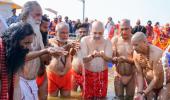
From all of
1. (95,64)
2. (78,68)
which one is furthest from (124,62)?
(78,68)

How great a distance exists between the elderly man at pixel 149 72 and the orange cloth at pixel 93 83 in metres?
1.27

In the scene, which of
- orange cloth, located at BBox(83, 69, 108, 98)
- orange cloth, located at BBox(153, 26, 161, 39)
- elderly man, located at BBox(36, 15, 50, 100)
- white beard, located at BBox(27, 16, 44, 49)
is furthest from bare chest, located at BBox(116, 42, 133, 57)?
orange cloth, located at BBox(153, 26, 161, 39)

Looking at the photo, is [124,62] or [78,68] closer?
[124,62]

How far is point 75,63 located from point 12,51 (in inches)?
210

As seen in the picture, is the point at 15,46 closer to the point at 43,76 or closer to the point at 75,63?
the point at 43,76

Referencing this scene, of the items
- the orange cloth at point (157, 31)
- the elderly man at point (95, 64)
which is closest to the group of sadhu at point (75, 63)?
the elderly man at point (95, 64)

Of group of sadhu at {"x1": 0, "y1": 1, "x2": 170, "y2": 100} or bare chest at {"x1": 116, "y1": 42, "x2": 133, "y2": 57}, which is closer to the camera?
group of sadhu at {"x1": 0, "y1": 1, "x2": 170, "y2": 100}

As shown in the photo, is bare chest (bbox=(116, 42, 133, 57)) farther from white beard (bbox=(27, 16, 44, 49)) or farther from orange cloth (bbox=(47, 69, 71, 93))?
white beard (bbox=(27, 16, 44, 49))

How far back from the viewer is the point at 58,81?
27.6 ft

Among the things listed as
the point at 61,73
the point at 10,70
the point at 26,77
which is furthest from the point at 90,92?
the point at 10,70

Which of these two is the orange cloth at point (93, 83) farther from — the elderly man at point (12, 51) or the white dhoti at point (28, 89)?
the elderly man at point (12, 51)

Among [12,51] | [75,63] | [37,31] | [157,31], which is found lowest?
[75,63]

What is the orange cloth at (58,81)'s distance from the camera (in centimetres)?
833

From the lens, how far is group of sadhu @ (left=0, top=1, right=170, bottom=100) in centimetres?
355
